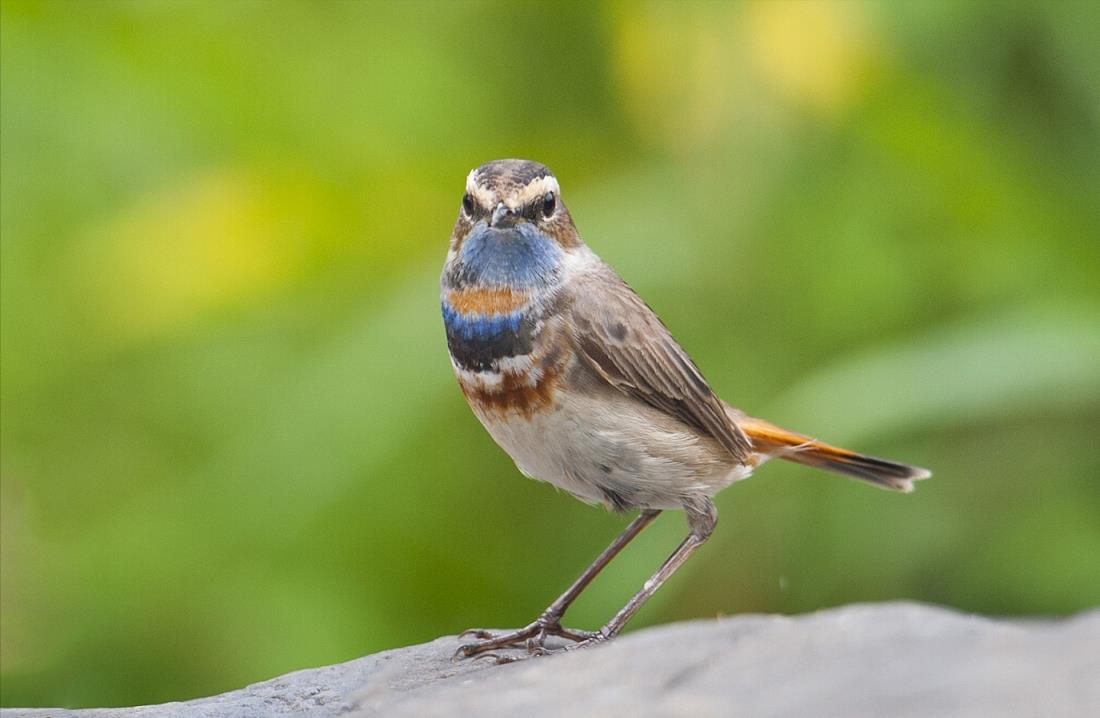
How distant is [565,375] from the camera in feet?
13.5

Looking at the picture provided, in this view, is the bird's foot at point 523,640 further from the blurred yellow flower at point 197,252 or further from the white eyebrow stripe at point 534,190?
the blurred yellow flower at point 197,252

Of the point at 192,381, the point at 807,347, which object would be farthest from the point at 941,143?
the point at 192,381

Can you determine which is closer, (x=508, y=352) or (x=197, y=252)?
(x=508, y=352)

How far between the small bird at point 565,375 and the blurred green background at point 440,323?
0.78 meters

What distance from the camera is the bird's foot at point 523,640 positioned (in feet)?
13.4

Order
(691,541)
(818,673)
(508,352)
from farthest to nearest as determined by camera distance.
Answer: (691,541)
(508,352)
(818,673)

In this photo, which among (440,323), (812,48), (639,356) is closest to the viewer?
(639,356)

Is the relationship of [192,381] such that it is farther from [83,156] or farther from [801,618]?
[801,618]

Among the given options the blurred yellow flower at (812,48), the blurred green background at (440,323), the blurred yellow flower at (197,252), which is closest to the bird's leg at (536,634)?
the blurred green background at (440,323)

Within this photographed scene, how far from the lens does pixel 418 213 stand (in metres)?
5.78

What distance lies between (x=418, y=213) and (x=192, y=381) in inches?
40.2

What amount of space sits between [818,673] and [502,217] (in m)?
1.79

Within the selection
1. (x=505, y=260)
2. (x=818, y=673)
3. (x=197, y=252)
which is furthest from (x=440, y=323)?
(x=818, y=673)

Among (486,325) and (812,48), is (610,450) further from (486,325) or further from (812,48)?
(812,48)
